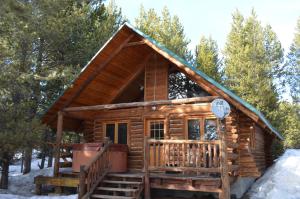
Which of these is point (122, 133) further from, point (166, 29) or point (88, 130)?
point (166, 29)

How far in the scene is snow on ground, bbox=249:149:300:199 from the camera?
40.1ft

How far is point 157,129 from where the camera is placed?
45.4ft

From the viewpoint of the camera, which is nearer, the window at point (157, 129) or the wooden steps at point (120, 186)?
the wooden steps at point (120, 186)

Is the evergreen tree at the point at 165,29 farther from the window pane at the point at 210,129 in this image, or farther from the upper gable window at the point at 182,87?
the window pane at the point at 210,129

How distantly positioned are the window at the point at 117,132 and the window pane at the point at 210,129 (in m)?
3.93

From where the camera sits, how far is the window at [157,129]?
13.7 m

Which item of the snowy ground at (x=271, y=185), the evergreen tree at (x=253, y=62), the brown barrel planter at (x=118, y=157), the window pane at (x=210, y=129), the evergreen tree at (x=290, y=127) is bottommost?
the snowy ground at (x=271, y=185)

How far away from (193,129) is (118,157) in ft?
10.8

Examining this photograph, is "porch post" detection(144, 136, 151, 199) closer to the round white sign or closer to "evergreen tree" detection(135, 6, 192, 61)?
the round white sign

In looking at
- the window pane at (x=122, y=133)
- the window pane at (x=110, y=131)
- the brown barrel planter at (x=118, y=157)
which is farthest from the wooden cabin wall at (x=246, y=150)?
the window pane at (x=110, y=131)

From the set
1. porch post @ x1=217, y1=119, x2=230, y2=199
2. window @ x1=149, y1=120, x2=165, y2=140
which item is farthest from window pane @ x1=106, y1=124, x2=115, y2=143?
porch post @ x1=217, y1=119, x2=230, y2=199

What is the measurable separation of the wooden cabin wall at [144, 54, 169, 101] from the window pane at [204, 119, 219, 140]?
6.90 feet

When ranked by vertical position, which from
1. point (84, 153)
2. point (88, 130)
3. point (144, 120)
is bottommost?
point (84, 153)

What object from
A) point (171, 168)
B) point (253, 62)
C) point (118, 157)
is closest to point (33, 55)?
point (118, 157)
